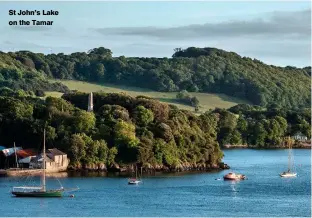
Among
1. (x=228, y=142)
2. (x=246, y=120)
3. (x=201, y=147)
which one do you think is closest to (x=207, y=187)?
(x=201, y=147)

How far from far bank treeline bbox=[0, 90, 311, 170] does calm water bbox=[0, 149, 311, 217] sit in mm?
6226

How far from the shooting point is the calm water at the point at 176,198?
7781 cm

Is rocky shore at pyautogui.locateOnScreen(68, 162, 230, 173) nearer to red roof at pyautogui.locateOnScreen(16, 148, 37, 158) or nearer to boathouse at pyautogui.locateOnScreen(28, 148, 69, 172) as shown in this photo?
boathouse at pyautogui.locateOnScreen(28, 148, 69, 172)

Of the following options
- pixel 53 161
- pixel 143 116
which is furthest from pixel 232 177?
pixel 143 116

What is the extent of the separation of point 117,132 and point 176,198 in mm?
29438

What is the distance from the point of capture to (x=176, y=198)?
87.4 metres

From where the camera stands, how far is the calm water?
77.8 metres

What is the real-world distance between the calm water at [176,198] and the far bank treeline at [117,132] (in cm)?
623

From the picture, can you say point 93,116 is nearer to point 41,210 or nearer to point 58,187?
point 58,187

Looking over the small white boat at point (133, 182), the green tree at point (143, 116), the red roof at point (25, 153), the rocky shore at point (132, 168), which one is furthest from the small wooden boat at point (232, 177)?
the red roof at point (25, 153)

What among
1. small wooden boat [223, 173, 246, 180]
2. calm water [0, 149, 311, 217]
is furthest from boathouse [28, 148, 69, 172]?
small wooden boat [223, 173, 246, 180]

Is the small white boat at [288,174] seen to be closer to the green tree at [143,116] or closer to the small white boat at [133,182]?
the green tree at [143,116]

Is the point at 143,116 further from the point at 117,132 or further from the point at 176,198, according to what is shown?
the point at 176,198

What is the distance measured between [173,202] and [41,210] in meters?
12.6
